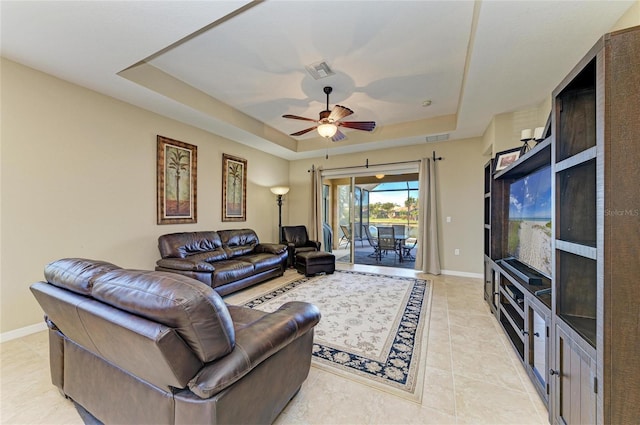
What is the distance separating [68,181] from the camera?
2.82 metres

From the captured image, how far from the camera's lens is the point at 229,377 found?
0.98 m

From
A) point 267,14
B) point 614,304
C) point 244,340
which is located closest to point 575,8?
point 614,304

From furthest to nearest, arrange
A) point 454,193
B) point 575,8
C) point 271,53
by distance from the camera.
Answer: point 454,193 < point 271,53 < point 575,8

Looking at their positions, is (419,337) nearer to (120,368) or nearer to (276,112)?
(120,368)

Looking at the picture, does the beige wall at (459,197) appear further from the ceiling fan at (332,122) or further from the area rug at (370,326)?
the ceiling fan at (332,122)

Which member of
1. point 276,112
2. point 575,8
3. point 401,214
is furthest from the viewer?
point 401,214

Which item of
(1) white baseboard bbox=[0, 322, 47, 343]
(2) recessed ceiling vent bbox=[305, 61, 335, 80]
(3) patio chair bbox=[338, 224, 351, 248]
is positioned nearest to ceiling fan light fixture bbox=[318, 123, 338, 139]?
(2) recessed ceiling vent bbox=[305, 61, 335, 80]

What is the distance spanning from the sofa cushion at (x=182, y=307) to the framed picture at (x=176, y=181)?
3.07 meters

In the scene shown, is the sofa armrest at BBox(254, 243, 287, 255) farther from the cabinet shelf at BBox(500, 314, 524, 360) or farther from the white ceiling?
the cabinet shelf at BBox(500, 314, 524, 360)

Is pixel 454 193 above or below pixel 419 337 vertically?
above

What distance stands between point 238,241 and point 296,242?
139 cm

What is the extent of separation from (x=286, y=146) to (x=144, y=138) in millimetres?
2719

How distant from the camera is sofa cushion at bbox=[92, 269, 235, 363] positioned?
94 centimetres

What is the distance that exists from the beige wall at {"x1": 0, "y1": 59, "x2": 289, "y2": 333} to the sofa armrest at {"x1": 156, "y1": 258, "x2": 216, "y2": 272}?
399mm
